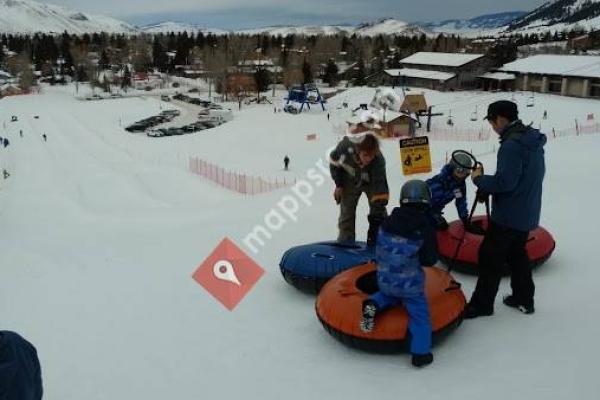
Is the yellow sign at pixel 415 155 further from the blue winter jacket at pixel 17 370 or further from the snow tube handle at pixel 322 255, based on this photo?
the blue winter jacket at pixel 17 370

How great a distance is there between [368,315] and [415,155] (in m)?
7.59

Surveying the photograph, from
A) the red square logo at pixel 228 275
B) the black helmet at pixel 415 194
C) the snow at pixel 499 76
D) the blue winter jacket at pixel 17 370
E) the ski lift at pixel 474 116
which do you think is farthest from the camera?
the snow at pixel 499 76

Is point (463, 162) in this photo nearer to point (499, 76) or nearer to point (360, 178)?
point (360, 178)

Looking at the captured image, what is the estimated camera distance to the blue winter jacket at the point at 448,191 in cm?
660

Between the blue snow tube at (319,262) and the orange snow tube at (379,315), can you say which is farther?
the blue snow tube at (319,262)

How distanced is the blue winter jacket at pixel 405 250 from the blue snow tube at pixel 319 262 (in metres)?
1.57

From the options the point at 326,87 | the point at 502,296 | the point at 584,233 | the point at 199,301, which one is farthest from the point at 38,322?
the point at 326,87

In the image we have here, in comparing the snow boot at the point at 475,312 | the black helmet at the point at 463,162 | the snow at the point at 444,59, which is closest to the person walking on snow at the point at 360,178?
the black helmet at the point at 463,162

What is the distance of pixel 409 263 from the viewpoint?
4465mm

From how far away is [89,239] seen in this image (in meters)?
11.0

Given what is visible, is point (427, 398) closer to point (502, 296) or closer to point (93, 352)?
point (502, 296)

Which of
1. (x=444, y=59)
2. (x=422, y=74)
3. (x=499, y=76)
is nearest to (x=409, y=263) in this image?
(x=499, y=76)

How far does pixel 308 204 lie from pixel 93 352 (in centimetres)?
716

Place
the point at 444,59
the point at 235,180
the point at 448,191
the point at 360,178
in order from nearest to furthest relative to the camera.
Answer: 1. the point at 448,191
2. the point at 360,178
3. the point at 235,180
4. the point at 444,59
